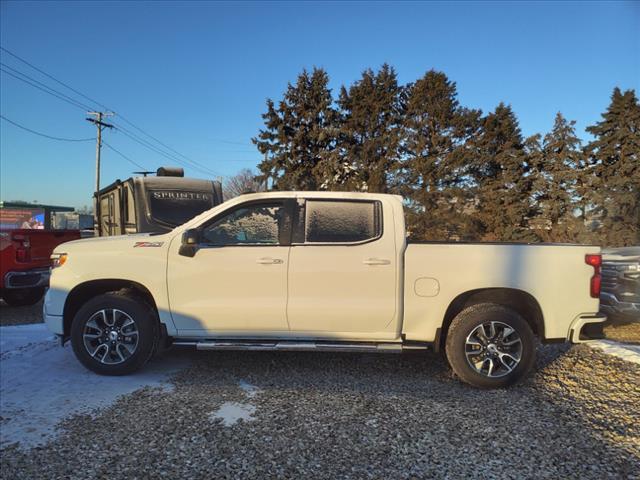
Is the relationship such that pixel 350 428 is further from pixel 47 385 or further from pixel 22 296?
pixel 22 296

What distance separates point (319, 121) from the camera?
31.2 metres

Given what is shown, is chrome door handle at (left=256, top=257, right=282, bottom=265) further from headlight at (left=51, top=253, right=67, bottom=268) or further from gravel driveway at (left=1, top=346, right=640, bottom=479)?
headlight at (left=51, top=253, right=67, bottom=268)

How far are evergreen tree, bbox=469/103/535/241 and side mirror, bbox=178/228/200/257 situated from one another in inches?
949

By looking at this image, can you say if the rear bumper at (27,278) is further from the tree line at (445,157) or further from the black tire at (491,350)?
the tree line at (445,157)

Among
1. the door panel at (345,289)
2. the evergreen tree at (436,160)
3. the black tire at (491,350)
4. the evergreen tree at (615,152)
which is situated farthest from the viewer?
the evergreen tree at (436,160)

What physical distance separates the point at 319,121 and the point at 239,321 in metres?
28.4

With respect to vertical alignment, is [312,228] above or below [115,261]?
above

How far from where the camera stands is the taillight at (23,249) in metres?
7.75

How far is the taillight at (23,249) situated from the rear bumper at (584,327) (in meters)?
8.42

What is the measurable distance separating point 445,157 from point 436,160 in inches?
22.9

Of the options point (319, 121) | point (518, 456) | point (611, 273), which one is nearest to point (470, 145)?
point (319, 121)

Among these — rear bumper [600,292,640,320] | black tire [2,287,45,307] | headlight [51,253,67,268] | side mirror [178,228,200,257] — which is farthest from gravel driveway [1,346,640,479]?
black tire [2,287,45,307]

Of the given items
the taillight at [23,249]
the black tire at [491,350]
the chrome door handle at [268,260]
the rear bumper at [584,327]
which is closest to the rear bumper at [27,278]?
the taillight at [23,249]

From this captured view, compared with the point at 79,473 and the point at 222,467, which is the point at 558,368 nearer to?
the point at 222,467
